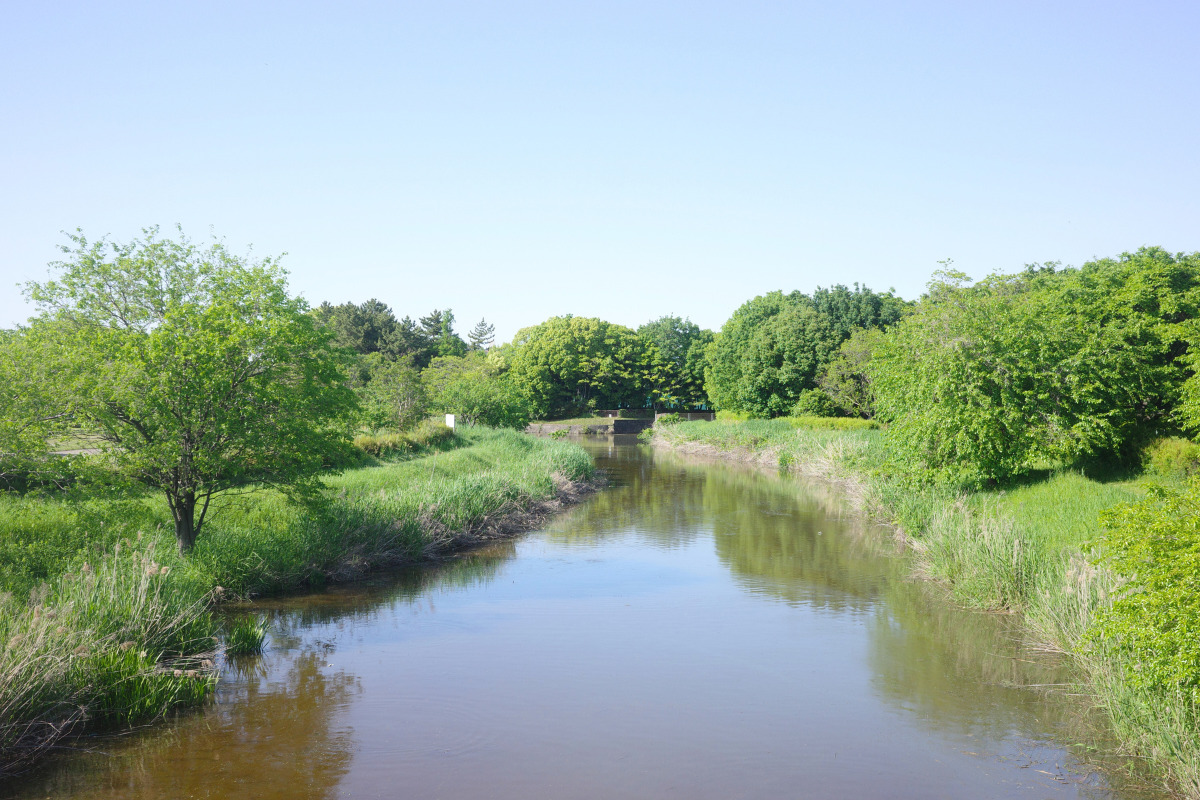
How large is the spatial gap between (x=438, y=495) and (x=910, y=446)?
12.4 metres

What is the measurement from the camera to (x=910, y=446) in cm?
2144

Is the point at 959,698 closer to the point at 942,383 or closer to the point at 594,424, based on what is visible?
the point at 942,383

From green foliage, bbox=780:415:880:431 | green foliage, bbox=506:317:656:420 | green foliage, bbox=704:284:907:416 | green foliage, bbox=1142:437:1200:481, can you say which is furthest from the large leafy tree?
green foliage, bbox=506:317:656:420

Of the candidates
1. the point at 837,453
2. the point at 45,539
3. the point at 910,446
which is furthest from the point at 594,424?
the point at 45,539

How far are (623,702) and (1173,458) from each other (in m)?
14.7

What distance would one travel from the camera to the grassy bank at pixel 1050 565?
26.1ft

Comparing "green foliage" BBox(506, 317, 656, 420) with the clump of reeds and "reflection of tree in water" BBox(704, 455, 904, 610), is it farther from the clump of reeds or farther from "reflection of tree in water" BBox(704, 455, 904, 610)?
the clump of reeds

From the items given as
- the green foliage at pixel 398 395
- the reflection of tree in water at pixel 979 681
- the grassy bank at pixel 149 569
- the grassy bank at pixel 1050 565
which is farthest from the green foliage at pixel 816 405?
the reflection of tree in water at pixel 979 681

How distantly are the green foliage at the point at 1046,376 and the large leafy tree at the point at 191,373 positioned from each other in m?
14.3

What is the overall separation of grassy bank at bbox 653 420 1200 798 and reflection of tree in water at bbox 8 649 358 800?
8.11 m

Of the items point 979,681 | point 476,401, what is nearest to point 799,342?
point 476,401

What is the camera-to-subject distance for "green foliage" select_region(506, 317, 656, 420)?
77812mm

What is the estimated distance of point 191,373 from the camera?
13.4m

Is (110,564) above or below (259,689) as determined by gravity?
above
